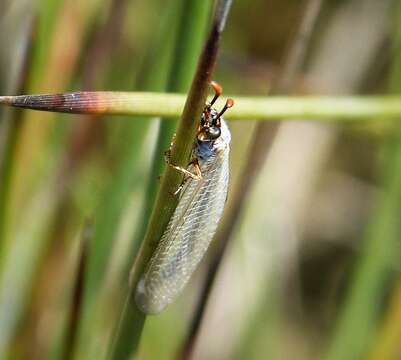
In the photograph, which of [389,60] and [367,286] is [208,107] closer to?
[367,286]

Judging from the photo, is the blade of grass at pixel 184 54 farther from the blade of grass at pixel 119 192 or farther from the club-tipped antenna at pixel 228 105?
the blade of grass at pixel 119 192

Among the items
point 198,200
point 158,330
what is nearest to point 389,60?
point 158,330

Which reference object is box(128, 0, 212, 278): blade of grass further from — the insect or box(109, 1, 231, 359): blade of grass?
box(109, 1, 231, 359): blade of grass

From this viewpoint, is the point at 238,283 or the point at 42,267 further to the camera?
the point at 238,283

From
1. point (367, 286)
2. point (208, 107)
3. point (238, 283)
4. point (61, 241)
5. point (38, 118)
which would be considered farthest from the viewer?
point (238, 283)

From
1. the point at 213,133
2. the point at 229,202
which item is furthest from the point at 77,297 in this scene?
the point at 229,202

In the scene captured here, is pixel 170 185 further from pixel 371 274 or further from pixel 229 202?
pixel 229 202
